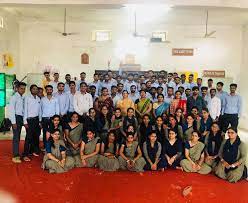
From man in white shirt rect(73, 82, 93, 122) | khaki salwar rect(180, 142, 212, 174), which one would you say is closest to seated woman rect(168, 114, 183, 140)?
khaki salwar rect(180, 142, 212, 174)

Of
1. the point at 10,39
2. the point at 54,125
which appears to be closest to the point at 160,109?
the point at 54,125

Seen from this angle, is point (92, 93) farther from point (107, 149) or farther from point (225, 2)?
point (225, 2)

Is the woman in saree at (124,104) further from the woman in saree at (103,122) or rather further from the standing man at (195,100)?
the standing man at (195,100)

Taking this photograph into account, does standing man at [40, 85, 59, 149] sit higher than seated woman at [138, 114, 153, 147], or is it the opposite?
standing man at [40, 85, 59, 149]

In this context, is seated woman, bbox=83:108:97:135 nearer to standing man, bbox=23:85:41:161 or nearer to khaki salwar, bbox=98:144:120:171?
khaki salwar, bbox=98:144:120:171

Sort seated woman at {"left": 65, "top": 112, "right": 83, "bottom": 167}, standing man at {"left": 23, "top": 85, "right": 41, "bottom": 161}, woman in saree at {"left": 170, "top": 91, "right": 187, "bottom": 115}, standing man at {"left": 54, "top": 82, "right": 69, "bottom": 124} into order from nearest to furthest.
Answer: standing man at {"left": 23, "top": 85, "right": 41, "bottom": 161}, seated woman at {"left": 65, "top": 112, "right": 83, "bottom": 167}, standing man at {"left": 54, "top": 82, "right": 69, "bottom": 124}, woman in saree at {"left": 170, "top": 91, "right": 187, "bottom": 115}

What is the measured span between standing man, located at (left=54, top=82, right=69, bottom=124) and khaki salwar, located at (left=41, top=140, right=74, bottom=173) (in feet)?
2.86

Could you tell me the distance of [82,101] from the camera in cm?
547

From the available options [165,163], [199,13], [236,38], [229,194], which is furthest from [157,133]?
[236,38]

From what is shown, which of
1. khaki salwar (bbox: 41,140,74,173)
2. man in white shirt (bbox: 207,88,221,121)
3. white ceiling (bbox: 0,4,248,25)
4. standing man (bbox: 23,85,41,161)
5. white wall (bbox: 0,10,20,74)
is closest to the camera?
khaki salwar (bbox: 41,140,74,173)

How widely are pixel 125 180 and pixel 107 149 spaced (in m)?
0.84

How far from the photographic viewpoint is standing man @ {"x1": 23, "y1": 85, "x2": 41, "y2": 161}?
483 centimetres

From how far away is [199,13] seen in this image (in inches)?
296

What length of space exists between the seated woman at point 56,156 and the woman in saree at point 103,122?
0.79m
